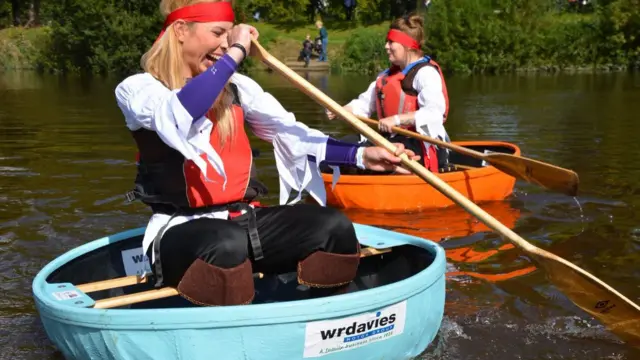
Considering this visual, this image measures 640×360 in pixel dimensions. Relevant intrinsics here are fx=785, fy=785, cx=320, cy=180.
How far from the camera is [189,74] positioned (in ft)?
9.54

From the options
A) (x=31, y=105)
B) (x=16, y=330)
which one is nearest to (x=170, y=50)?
(x=16, y=330)

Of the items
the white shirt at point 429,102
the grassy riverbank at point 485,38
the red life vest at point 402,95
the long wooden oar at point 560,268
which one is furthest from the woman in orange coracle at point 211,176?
the grassy riverbank at point 485,38

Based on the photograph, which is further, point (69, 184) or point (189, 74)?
→ point (69, 184)

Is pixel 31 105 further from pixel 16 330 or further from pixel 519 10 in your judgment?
pixel 519 10

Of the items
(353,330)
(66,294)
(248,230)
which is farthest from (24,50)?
(353,330)

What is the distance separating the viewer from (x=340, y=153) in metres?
3.15


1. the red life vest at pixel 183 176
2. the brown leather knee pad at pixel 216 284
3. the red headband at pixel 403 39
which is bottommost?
the brown leather knee pad at pixel 216 284

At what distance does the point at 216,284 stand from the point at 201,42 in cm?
87

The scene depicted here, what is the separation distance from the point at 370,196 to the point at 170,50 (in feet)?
9.67

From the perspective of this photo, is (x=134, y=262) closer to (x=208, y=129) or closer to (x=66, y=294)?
(x=66, y=294)

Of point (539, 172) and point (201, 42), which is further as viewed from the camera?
point (539, 172)

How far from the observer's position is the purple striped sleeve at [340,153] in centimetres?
313

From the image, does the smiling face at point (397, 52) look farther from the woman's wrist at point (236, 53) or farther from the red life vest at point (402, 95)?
the woman's wrist at point (236, 53)

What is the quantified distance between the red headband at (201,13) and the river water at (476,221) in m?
1.54
